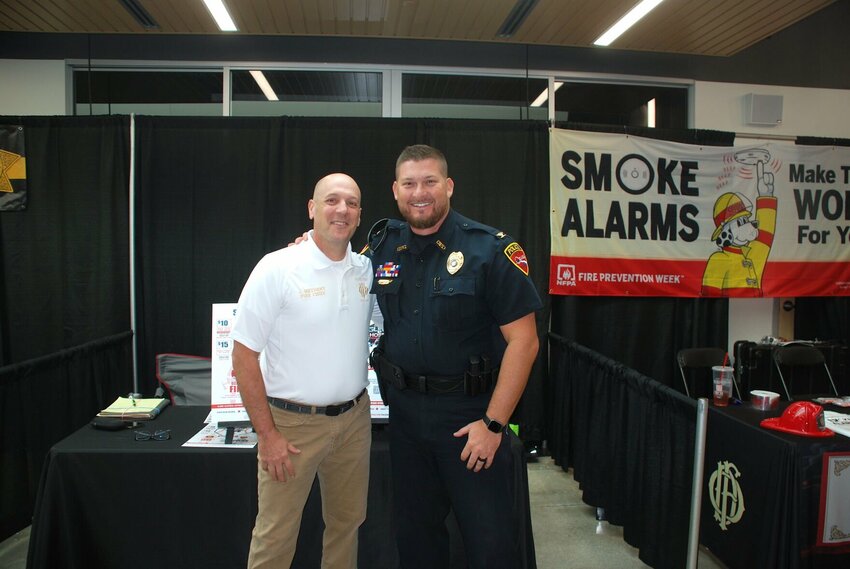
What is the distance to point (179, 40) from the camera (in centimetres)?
431

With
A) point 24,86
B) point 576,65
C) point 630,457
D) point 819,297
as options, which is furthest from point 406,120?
point 819,297

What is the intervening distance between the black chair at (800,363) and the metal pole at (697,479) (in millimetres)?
2027

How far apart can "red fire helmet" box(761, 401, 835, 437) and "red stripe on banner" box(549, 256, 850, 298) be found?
1938 millimetres

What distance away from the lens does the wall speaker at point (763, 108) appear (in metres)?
4.60

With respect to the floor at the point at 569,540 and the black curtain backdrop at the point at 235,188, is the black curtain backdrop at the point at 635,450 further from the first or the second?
the black curtain backdrop at the point at 235,188

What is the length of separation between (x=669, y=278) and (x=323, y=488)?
136 inches

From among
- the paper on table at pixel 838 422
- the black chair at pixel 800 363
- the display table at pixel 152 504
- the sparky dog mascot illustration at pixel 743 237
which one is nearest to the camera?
the display table at pixel 152 504

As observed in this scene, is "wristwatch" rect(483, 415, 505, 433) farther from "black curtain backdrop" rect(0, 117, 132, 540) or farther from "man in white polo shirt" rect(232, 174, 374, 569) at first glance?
"black curtain backdrop" rect(0, 117, 132, 540)

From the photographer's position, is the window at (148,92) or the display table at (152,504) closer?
the display table at (152,504)

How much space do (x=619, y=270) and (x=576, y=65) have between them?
6.08 feet

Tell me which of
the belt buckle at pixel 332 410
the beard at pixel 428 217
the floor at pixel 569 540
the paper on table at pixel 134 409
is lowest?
the floor at pixel 569 540

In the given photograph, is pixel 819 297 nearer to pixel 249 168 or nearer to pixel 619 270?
pixel 619 270

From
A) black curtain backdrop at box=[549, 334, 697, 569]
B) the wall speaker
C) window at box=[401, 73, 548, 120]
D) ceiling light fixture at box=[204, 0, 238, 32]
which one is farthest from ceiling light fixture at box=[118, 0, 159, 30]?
the wall speaker

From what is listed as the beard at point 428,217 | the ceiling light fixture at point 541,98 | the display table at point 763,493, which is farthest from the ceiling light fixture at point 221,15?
the display table at point 763,493
